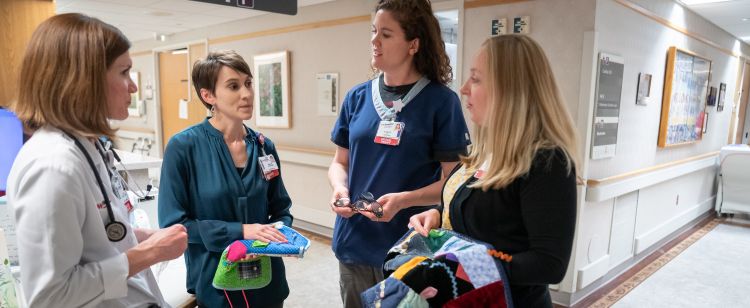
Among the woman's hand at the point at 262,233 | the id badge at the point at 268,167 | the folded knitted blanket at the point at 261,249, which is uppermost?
the id badge at the point at 268,167

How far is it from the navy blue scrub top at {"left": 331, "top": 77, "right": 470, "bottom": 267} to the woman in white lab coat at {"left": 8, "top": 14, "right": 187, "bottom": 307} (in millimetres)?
635

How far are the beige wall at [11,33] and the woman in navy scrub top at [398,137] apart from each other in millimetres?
2011

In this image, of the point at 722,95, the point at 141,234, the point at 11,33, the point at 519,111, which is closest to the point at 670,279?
the point at 722,95

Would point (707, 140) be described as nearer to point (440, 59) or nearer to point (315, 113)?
point (315, 113)

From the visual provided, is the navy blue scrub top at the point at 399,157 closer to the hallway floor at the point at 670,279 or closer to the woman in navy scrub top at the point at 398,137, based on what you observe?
the woman in navy scrub top at the point at 398,137

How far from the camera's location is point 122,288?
93 cm

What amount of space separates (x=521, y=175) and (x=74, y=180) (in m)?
0.94

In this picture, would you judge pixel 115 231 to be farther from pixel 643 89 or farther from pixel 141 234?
pixel 643 89

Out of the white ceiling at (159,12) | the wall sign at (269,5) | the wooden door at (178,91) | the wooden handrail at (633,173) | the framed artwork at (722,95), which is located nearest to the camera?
the wall sign at (269,5)

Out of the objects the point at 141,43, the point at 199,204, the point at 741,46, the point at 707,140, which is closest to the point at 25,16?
the point at 199,204

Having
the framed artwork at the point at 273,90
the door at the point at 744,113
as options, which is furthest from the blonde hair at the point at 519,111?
the door at the point at 744,113

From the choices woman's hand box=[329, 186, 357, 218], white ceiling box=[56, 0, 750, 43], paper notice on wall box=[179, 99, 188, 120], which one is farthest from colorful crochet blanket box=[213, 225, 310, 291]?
paper notice on wall box=[179, 99, 188, 120]

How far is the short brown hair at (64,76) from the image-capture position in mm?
917

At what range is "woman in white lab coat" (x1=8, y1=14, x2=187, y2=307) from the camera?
83 cm
